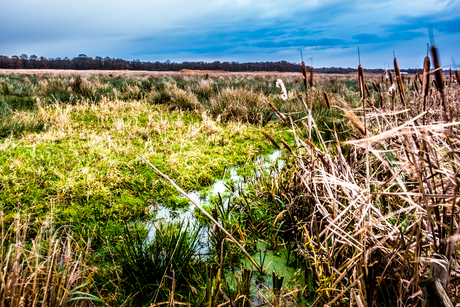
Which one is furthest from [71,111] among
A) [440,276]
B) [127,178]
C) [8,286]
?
[440,276]

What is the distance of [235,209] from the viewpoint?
2.51 m

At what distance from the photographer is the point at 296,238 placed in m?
1.87

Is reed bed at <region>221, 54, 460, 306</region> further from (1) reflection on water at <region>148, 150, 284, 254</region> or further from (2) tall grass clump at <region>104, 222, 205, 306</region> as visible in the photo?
(2) tall grass clump at <region>104, 222, 205, 306</region>

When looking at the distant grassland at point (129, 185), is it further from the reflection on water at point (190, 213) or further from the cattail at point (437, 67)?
the cattail at point (437, 67)

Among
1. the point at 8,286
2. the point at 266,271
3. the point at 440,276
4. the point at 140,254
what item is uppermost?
the point at 440,276

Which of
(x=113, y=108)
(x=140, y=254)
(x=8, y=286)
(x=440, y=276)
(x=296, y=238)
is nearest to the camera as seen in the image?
(x=440, y=276)

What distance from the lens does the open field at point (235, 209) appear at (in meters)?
1.07

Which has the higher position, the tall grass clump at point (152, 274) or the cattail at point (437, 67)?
the cattail at point (437, 67)

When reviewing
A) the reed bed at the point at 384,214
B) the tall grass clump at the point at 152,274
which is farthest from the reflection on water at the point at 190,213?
the reed bed at the point at 384,214

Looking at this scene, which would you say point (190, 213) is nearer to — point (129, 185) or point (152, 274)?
point (129, 185)

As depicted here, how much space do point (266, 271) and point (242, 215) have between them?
0.69 metres

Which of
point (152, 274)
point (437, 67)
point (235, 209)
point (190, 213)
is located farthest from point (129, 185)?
point (437, 67)

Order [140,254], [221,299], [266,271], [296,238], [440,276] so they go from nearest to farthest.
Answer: [440,276]
[221,299]
[140,254]
[266,271]
[296,238]

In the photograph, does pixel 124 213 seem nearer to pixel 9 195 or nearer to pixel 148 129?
pixel 9 195
